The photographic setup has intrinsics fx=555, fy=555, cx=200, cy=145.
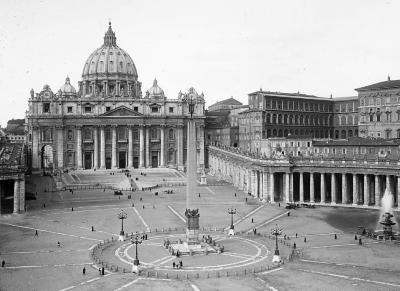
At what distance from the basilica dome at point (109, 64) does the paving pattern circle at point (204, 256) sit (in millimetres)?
114804

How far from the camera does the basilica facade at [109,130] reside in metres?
135

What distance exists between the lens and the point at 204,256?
1956 inches

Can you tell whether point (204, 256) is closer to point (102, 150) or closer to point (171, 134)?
point (102, 150)

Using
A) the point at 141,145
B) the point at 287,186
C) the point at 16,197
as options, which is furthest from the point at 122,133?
the point at 16,197

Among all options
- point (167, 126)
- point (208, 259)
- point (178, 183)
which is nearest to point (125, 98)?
point (167, 126)

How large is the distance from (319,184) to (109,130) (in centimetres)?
6438

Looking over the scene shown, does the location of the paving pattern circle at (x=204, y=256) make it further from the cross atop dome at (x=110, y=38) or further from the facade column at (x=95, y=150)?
the cross atop dome at (x=110, y=38)

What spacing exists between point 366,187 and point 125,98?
77.6m

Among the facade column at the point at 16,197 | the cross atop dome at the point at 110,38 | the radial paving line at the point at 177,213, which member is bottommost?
the radial paving line at the point at 177,213

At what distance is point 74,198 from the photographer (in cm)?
8938

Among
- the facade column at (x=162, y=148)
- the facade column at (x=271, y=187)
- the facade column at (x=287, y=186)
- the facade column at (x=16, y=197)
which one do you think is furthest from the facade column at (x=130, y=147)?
the facade column at (x=16, y=197)

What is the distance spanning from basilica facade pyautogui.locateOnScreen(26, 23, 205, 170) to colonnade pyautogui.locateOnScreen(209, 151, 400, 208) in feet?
166

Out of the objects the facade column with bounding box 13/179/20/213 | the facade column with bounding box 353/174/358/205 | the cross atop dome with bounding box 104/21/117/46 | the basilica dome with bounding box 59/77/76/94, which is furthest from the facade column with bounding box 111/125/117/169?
the facade column with bounding box 353/174/358/205

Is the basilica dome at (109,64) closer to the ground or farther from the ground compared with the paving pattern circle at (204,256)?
farther from the ground
